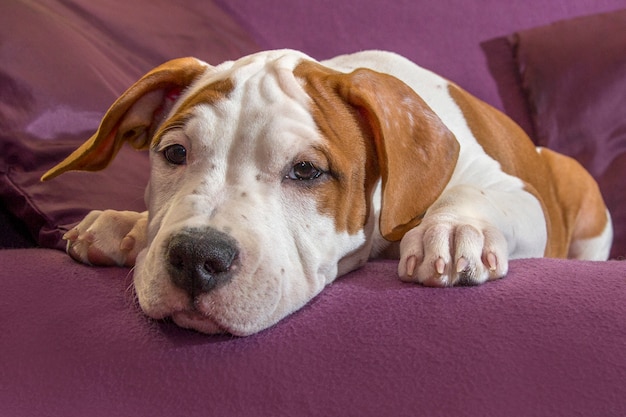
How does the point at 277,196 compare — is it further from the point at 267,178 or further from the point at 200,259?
the point at 200,259

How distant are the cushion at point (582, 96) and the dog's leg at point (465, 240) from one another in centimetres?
121

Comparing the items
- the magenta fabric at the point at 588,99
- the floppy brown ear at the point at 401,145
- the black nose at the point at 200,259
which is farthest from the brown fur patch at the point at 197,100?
the magenta fabric at the point at 588,99

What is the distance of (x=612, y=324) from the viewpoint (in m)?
1.31

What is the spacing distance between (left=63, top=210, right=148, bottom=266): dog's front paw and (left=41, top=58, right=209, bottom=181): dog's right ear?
0.47 feet

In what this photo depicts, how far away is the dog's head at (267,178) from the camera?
1379mm

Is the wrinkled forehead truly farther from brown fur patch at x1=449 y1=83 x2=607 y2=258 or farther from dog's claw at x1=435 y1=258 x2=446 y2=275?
brown fur patch at x1=449 y1=83 x2=607 y2=258


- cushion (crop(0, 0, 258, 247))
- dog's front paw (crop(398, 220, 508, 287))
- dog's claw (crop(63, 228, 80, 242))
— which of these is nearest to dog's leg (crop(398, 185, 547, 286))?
dog's front paw (crop(398, 220, 508, 287))

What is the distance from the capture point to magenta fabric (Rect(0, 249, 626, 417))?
47.7 inches

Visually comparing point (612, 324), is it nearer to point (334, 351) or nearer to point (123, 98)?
point (334, 351)

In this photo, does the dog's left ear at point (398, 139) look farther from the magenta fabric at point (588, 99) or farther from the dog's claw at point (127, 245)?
the magenta fabric at point (588, 99)

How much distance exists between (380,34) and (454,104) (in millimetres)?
999

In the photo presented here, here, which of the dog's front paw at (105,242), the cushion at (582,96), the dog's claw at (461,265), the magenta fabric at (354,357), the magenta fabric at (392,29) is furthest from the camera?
the magenta fabric at (392,29)

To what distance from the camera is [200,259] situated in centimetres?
134

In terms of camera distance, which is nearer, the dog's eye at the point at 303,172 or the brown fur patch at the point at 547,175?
the dog's eye at the point at 303,172
